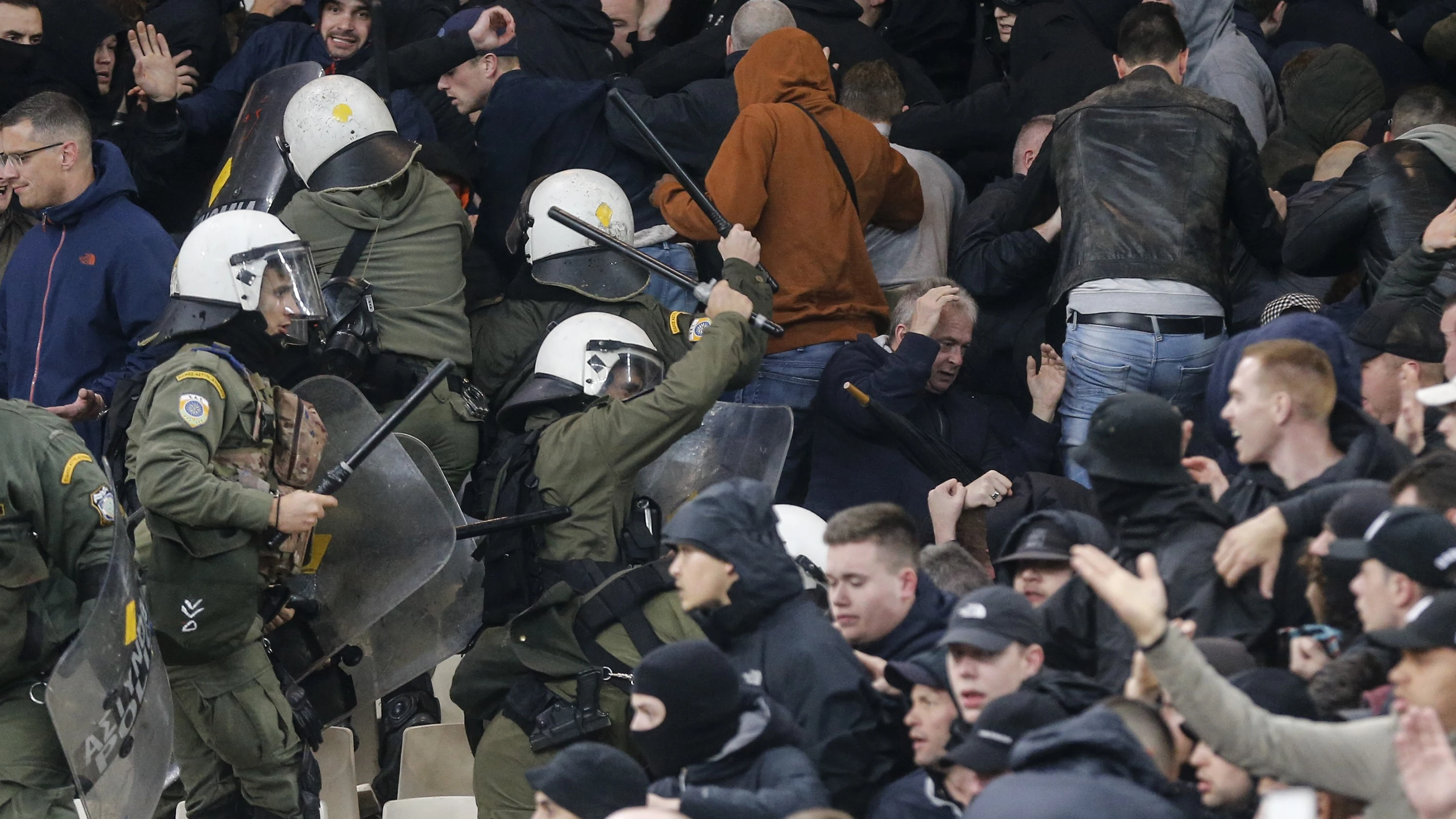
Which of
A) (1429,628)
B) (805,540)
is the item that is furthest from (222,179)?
(1429,628)

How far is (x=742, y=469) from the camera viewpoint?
678 centimetres

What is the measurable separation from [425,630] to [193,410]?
1486 mm

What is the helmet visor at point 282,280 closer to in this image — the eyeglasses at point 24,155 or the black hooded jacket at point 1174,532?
the eyeglasses at point 24,155

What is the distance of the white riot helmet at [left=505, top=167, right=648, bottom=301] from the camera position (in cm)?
738

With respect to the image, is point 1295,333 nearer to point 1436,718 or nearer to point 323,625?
point 1436,718

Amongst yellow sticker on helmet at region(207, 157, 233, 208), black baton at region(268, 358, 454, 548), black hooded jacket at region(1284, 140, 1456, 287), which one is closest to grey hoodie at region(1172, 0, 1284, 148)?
black hooded jacket at region(1284, 140, 1456, 287)

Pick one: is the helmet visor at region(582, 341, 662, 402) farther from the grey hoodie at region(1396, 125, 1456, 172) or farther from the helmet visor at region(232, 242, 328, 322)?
the grey hoodie at region(1396, 125, 1456, 172)

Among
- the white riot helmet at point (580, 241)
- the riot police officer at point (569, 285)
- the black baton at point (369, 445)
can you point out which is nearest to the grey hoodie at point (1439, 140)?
the riot police officer at point (569, 285)

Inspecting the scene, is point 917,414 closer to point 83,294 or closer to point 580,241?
point 580,241

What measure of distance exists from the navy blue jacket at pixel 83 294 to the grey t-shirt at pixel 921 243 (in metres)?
2.60

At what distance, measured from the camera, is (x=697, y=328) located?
23.7 ft

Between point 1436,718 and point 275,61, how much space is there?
6183 millimetres

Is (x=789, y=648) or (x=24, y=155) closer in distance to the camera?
(x=789, y=648)

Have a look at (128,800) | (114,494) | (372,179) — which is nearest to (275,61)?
(372,179)
